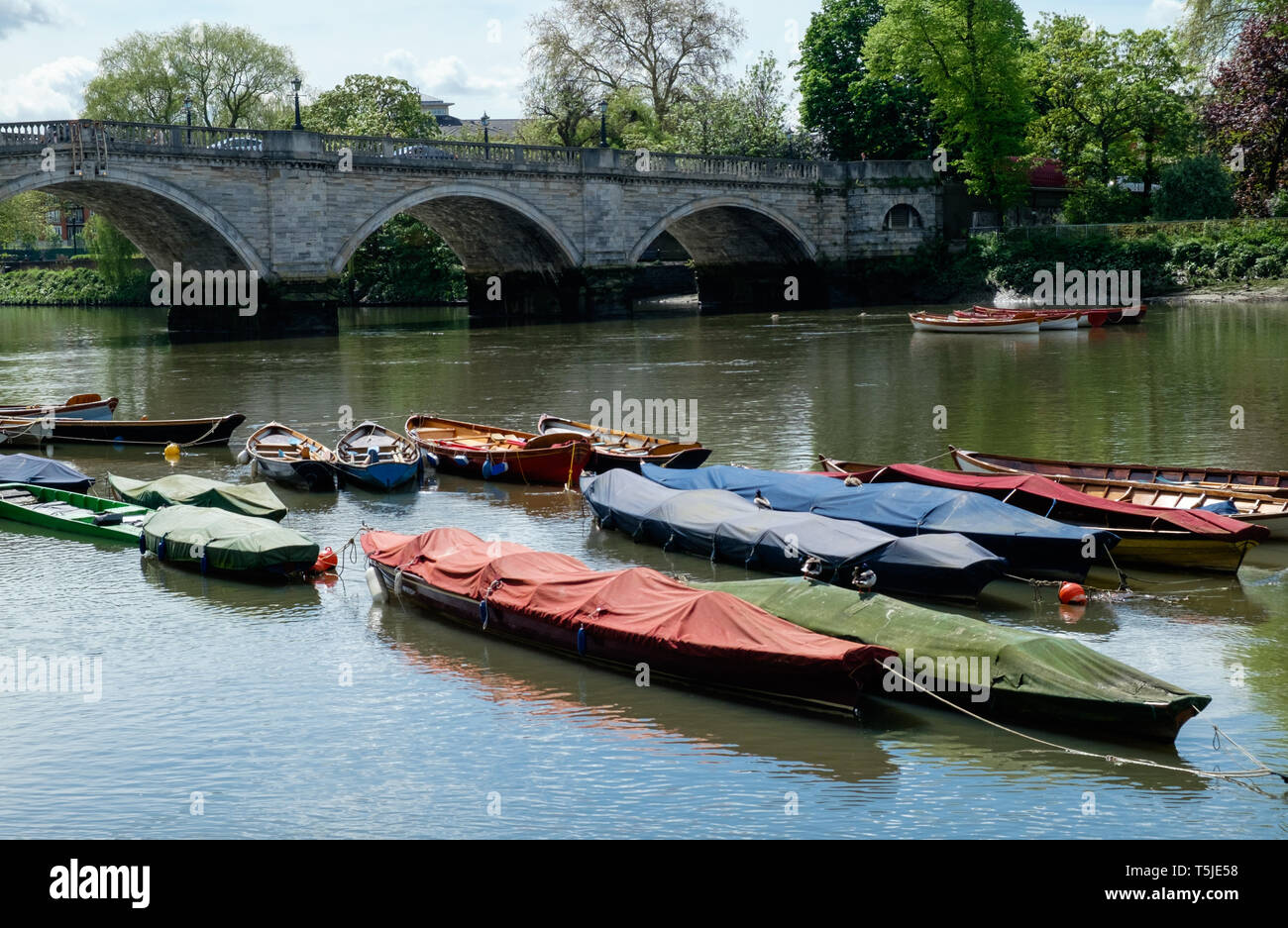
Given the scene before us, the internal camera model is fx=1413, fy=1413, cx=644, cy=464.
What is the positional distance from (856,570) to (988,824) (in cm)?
678

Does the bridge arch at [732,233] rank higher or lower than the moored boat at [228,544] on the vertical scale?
higher

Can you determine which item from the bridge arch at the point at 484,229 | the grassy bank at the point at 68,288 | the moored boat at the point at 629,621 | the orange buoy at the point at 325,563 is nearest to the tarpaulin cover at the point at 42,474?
the orange buoy at the point at 325,563

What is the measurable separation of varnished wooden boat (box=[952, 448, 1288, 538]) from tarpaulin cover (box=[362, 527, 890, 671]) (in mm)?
8930

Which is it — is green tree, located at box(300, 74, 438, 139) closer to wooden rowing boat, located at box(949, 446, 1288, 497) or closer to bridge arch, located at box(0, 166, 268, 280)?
bridge arch, located at box(0, 166, 268, 280)

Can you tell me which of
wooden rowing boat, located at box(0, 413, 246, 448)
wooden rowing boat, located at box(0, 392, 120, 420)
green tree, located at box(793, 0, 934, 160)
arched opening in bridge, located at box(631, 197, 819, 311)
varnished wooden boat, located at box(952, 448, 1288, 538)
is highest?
green tree, located at box(793, 0, 934, 160)

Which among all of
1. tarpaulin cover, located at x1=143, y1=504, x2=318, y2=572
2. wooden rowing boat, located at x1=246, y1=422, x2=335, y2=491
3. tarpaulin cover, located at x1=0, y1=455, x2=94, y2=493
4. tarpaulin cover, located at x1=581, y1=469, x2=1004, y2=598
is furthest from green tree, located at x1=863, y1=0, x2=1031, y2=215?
tarpaulin cover, located at x1=143, y1=504, x2=318, y2=572

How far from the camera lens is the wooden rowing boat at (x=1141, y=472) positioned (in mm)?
22078

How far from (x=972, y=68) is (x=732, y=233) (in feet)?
48.4

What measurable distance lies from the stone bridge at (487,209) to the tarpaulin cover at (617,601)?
1312 inches

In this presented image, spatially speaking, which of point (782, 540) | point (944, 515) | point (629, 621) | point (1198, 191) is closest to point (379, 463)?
point (782, 540)

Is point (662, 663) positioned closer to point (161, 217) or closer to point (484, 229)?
point (161, 217)

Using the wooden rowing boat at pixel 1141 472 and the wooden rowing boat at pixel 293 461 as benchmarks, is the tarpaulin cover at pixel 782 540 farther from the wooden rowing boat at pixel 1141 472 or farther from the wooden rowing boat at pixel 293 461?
the wooden rowing boat at pixel 293 461

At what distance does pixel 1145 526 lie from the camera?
20312mm

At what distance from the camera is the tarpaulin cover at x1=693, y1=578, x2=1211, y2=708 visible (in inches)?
541
